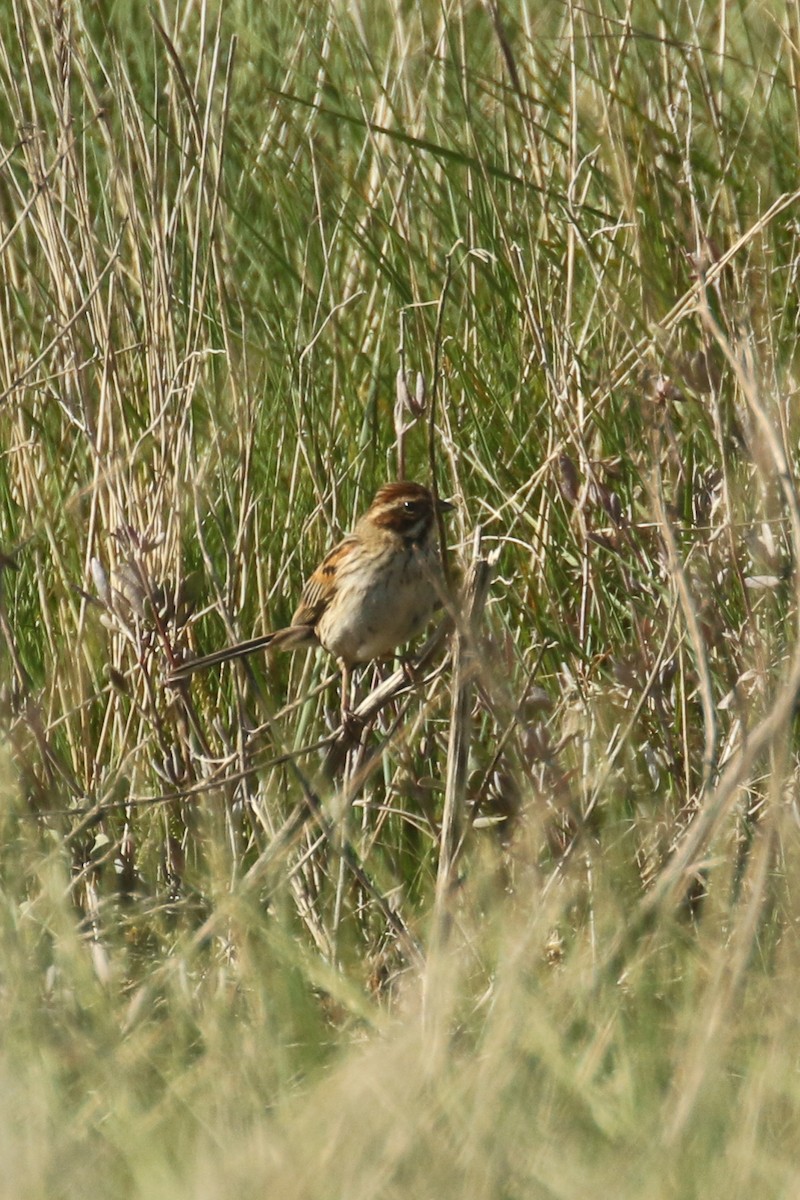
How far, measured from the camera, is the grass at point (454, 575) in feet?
5.90

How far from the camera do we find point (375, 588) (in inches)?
114

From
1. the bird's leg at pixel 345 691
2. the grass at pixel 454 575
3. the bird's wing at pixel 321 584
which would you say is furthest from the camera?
the bird's wing at pixel 321 584

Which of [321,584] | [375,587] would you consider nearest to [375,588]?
[375,587]

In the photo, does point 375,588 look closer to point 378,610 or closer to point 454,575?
point 378,610

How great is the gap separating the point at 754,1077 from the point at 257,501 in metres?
1.67

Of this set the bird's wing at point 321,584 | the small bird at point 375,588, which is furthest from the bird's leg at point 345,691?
the bird's wing at point 321,584

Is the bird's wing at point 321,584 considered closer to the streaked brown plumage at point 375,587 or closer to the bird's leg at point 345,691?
the streaked brown plumage at point 375,587

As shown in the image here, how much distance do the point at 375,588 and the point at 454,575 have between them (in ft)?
0.59

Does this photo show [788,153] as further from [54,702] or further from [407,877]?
[54,702]

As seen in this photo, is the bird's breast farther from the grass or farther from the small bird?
the grass

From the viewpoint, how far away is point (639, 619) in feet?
9.00

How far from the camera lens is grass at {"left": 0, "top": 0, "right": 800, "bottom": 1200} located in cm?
180

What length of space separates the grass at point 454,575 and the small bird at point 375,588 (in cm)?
9

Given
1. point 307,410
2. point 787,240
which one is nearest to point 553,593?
point 307,410
